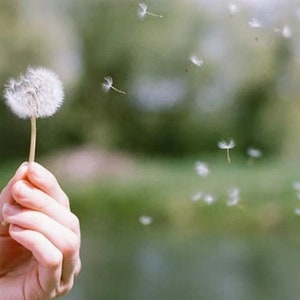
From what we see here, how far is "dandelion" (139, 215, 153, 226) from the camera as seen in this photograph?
3.38ft

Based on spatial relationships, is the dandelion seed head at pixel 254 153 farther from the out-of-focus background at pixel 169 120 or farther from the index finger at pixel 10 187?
the index finger at pixel 10 187

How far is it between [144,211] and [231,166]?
15 centimetres

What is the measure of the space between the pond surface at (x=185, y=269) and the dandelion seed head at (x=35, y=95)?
1.83ft

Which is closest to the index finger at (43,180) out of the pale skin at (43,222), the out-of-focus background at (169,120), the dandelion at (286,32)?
the pale skin at (43,222)

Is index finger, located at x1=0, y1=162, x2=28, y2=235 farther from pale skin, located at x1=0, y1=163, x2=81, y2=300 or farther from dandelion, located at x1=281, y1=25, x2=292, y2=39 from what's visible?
dandelion, located at x1=281, y1=25, x2=292, y2=39

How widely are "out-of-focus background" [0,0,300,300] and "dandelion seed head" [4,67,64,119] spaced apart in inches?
17.1

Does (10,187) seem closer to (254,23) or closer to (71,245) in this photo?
(71,245)

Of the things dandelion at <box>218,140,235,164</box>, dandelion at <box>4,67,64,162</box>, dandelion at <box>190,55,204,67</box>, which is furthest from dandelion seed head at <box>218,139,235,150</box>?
dandelion at <box>4,67,64,162</box>

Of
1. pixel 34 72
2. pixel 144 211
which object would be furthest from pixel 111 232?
pixel 34 72

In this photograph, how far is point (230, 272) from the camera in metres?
1.11

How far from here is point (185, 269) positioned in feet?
3.62

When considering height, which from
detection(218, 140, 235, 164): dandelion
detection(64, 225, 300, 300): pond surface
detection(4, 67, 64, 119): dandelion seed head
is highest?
detection(4, 67, 64, 119): dandelion seed head

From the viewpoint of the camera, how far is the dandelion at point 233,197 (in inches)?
40.7

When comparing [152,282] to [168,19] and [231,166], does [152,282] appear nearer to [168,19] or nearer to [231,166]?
[231,166]
